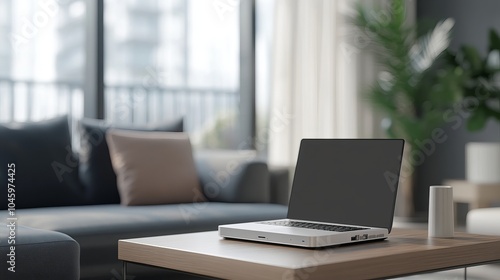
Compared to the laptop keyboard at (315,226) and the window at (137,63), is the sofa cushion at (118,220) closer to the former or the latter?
the laptop keyboard at (315,226)

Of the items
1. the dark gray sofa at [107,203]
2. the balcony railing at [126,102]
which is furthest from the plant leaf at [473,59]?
the dark gray sofa at [107,203]

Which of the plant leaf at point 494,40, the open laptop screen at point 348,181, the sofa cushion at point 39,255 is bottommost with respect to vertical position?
the sofa cushion at point 39,255

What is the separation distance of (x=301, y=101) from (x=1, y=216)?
2.44 meters

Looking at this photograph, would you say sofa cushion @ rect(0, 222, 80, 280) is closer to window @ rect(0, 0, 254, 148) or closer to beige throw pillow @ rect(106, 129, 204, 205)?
beige throw pillow @ rect(106, 129, 204, 205)

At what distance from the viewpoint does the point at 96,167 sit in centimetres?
376

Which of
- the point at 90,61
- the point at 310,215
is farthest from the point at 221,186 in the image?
the point at 310,215

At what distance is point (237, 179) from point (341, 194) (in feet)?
5.24

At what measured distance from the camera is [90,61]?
4367 mm

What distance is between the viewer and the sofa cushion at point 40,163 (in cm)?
346

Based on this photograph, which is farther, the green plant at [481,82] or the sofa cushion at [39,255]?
the green plant at [481,82]

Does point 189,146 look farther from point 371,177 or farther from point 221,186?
point 371,177

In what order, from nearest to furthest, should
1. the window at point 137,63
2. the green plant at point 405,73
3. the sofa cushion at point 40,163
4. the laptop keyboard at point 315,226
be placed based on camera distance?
the laptop keyboard at point 315,226
the sofa cushion at point 40,163
the window at point 137,63
the green plant at point 405,73

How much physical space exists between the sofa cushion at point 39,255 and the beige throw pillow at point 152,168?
1.10 meters

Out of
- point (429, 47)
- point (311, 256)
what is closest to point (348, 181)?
point (311, 256)
